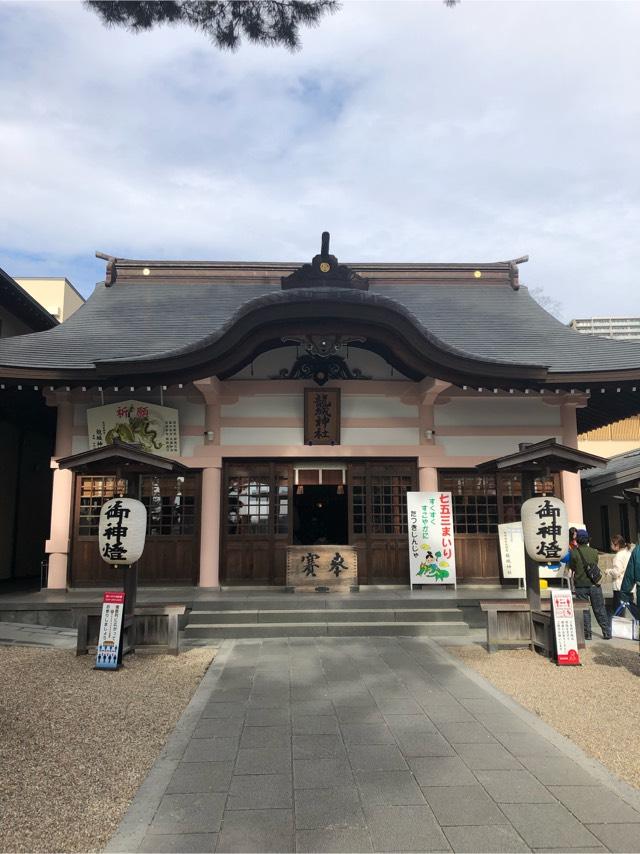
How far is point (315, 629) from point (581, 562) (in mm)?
4266

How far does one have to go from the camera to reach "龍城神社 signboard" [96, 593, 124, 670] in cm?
705

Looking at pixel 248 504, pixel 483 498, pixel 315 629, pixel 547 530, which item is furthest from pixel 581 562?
pixel 248 504

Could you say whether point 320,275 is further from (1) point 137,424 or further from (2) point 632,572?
(2) point 632,572

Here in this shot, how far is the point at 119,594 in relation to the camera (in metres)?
7.35

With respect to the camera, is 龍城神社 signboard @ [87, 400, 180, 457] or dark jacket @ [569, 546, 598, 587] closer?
dark jacket @ [569, 546, 598, 587]

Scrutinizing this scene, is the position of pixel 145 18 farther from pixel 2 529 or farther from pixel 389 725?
pixel 2 529

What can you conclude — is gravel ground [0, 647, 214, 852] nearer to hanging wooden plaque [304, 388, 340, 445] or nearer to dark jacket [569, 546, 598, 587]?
hanging wooden plaque [304, 388, 340, 445]

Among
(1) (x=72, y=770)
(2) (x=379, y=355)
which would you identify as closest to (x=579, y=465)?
(2) (x=379, y=355)

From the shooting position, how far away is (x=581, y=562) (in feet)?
28.3

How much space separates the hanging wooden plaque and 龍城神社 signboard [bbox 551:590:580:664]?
17.0 ft

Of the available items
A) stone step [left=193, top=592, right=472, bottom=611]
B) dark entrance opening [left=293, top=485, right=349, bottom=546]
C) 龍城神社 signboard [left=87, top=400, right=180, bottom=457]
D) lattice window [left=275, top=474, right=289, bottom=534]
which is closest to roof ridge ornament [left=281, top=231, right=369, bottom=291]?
龍城神社 signboard [left=87, top=400, right=180, bottom=457]

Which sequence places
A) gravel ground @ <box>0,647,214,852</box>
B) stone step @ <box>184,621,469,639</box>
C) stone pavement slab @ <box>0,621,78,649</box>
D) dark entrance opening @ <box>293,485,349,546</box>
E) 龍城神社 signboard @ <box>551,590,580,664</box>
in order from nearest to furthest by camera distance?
1. gravel ground @ <box>0,647,214,852</box>
2. 龍城神社 signboard @ <box>551,590,580,664</box>
3. stone pavement slab @ <box>0,621,78,649</box>
4. stone step @ <box>184,621,469,639</box>
5. dark entrance opening @ <box>293,485,349,546</box>

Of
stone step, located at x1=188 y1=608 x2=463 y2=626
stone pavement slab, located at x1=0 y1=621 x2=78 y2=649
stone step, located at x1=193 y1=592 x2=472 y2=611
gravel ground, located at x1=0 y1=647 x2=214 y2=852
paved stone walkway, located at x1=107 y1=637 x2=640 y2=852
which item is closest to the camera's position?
paved stone walkway, located at x1=107 y1=637 x2=640 y2=852

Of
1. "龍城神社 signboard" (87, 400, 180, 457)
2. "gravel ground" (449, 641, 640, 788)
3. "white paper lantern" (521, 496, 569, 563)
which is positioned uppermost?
"龍城神社 signboard" (87, 400, 180, 457)
